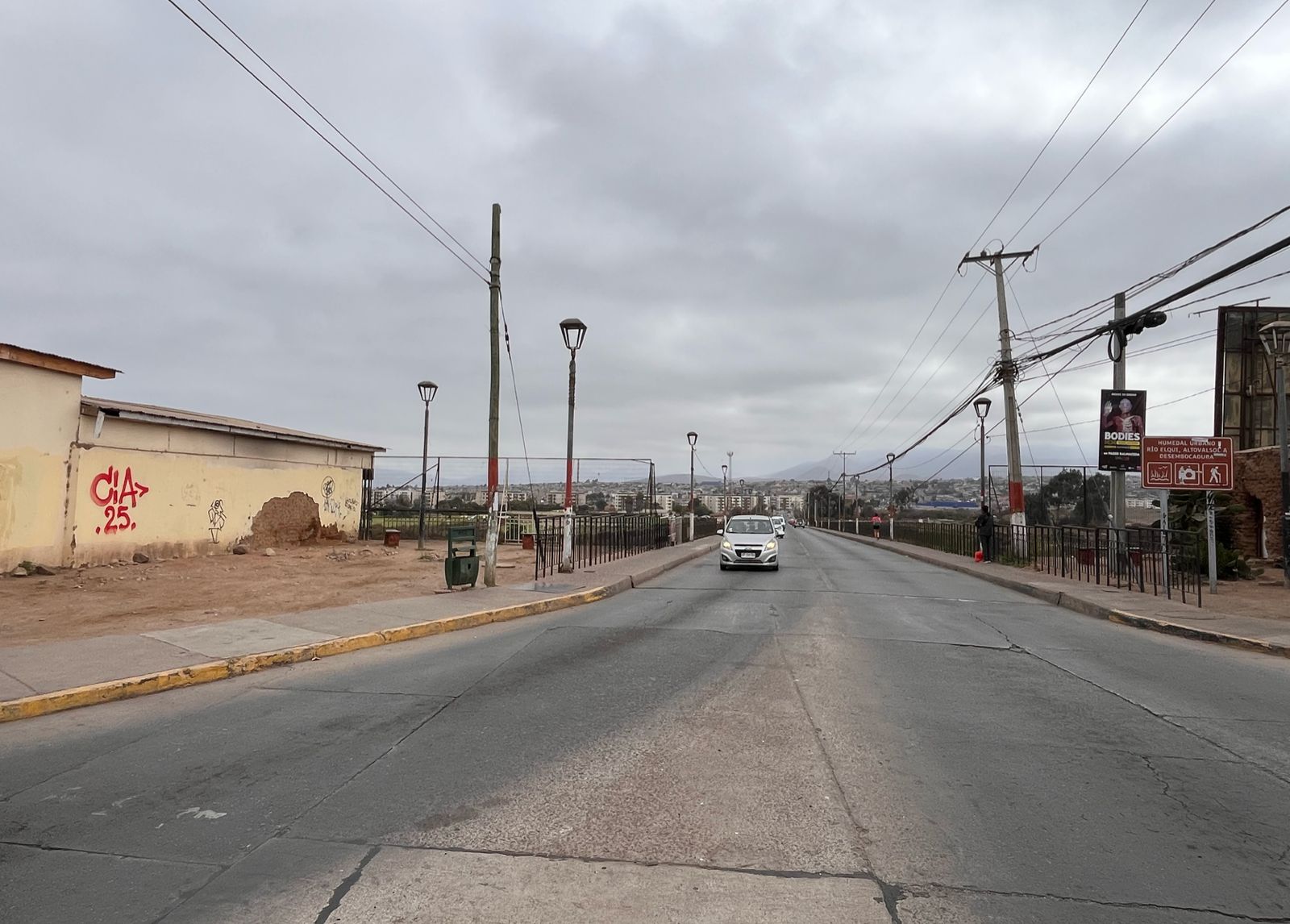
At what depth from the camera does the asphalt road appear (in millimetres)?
3395

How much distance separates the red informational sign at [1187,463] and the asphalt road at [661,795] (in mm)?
7483

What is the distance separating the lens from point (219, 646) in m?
8.56

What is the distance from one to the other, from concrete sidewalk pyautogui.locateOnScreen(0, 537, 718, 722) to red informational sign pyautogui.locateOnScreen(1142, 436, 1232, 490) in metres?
11.5

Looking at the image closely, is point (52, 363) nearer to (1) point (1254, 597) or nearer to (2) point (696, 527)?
(1) point (1254, 597)

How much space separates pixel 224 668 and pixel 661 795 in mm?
5345

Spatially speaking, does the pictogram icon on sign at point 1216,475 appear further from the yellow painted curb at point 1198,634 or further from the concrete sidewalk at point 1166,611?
the yellow painted curb at point 1198,634

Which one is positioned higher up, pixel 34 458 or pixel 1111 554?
pixel 34 458

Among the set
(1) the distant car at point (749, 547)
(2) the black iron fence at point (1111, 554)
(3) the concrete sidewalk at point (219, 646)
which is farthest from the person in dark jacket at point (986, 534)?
(3) the concrete sidewalk at point (219, 646)

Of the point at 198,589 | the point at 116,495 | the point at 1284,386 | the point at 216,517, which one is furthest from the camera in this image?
the point at 216,517

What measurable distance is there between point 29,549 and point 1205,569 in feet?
86.4

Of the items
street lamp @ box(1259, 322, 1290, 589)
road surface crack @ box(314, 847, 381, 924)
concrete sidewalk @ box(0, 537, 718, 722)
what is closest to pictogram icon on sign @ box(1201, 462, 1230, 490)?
street lamp @ box(1259, 322, 1290, 589)

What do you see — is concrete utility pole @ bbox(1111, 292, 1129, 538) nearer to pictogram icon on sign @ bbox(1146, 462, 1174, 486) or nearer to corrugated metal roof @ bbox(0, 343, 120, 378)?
pictogram icon on sign @ bbox(1146, 462, 1174, 486)

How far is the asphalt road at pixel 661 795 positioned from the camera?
3.39m

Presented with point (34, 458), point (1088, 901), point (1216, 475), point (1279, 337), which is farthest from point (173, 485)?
point (1279, 337)
